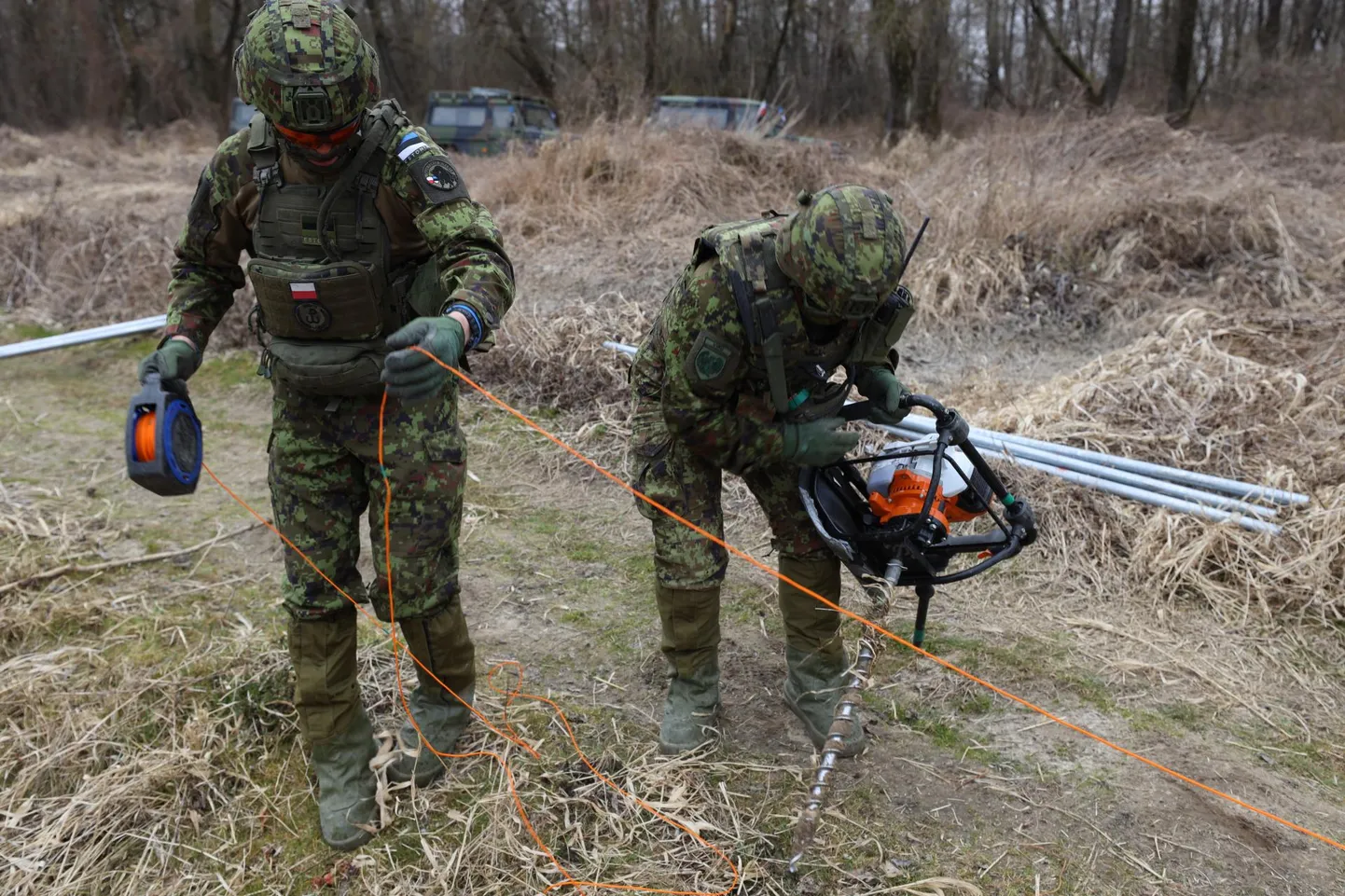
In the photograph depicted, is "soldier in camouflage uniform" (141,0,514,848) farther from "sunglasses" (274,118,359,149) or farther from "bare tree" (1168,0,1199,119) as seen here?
"bare tree" (1168,0,1199,119)

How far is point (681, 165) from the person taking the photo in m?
8.37

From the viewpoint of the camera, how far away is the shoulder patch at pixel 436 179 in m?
A: 2.42

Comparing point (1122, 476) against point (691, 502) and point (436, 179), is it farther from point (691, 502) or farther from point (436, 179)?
point (436, 179)

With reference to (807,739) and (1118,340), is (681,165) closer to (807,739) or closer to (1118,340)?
(1118,340)

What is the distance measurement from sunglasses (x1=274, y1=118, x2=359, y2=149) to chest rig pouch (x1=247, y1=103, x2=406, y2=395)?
58 millimetres

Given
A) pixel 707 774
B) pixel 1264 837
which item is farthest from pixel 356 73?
pixel 1264 837

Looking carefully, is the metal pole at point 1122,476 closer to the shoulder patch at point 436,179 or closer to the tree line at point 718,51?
the shoulder patch at point 436,179

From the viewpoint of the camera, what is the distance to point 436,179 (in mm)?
2418

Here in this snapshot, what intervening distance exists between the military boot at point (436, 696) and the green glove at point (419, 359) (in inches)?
35.9

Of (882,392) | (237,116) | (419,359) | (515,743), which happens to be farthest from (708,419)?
(237,116)

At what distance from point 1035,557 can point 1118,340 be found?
2.49 metres

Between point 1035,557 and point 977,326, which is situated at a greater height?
point 977,326

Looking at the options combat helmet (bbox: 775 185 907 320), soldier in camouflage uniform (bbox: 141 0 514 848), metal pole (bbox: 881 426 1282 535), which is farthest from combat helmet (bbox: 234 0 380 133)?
metal pole (bbox: 881 426 1282 535)

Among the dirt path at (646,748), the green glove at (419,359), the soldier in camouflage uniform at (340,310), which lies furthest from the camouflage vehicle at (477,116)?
the green glove at (419,359)
